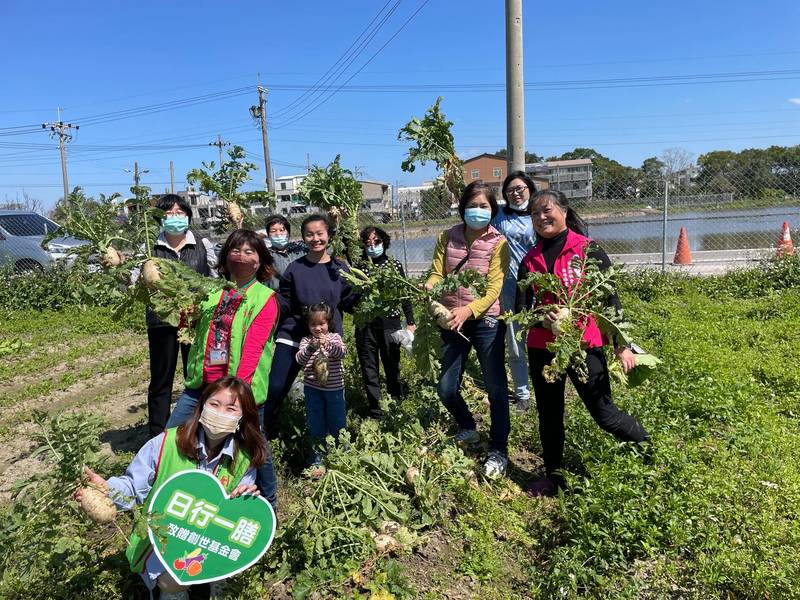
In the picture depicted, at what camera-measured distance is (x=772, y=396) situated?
4496mm

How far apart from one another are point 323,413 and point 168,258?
155cm

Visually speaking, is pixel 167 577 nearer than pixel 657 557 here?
Yes

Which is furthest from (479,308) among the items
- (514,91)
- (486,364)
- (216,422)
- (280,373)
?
(514,91)

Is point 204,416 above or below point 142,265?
below

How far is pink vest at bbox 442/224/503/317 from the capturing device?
138 inches

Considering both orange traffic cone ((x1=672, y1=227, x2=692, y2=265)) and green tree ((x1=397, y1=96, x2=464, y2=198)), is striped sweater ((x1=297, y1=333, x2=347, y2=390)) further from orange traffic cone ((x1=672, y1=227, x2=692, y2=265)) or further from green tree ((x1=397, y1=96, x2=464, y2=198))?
orange traffic cone ((x1=672, y1=227, x2=692, y2=265))

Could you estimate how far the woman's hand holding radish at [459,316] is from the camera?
130 inches

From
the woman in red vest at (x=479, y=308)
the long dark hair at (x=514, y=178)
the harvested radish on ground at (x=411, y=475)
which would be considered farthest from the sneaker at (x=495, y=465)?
the long dark hair at (x=514, y=178)

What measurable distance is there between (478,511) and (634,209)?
9.53m

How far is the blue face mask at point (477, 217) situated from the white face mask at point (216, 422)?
1857 mm

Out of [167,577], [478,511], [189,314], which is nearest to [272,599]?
[167,577]

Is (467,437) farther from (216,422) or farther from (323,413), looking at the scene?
(216,422)

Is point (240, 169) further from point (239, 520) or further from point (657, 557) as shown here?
point (657, 557)

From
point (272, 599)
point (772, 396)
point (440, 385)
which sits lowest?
point (272, 599)
